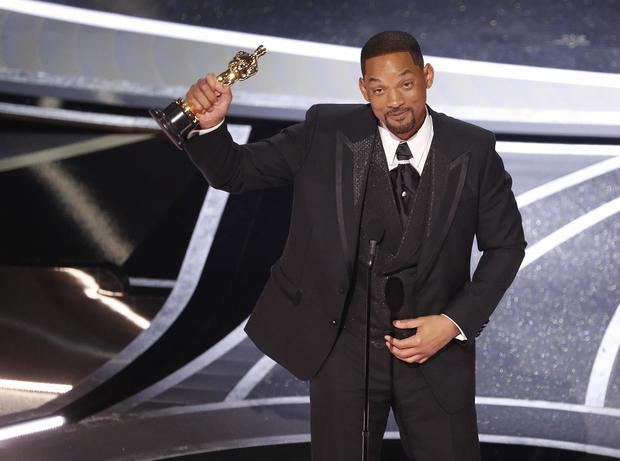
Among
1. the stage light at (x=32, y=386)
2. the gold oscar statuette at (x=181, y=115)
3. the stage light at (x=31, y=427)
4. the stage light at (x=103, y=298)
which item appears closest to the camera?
the gold oscar statuette at (x=181, y=115)

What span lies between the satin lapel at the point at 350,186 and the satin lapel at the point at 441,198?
14cm

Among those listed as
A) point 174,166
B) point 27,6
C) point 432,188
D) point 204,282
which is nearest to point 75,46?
point 27,6

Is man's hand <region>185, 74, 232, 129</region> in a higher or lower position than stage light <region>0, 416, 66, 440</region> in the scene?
higher

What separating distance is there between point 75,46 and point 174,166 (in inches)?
25.5

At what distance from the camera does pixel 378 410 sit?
2.22m

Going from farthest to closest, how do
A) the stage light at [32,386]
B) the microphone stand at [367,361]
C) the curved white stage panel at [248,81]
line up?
the stage light at [32,386], the curved white stage panel at [248,81], the microphone stand at [367,361]

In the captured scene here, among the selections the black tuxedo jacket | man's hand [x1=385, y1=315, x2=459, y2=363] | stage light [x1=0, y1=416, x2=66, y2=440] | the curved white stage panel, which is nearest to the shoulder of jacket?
the black tuxedo jacket

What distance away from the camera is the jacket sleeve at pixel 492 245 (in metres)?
2.17

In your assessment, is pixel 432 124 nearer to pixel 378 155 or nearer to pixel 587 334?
pixel 378 155

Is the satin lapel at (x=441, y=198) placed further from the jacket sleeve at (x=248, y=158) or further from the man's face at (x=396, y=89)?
the jacket sleeve at (x=248, y=158)

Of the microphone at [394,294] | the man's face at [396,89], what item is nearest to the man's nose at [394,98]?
the man's face at [396,89]

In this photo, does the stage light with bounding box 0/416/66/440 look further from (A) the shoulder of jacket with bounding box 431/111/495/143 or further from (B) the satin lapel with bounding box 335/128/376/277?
(A) the shoulder of jacket with bounding box 431/111/495/143

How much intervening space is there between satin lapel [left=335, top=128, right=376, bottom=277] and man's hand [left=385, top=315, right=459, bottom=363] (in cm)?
18

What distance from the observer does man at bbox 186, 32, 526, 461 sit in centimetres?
215
